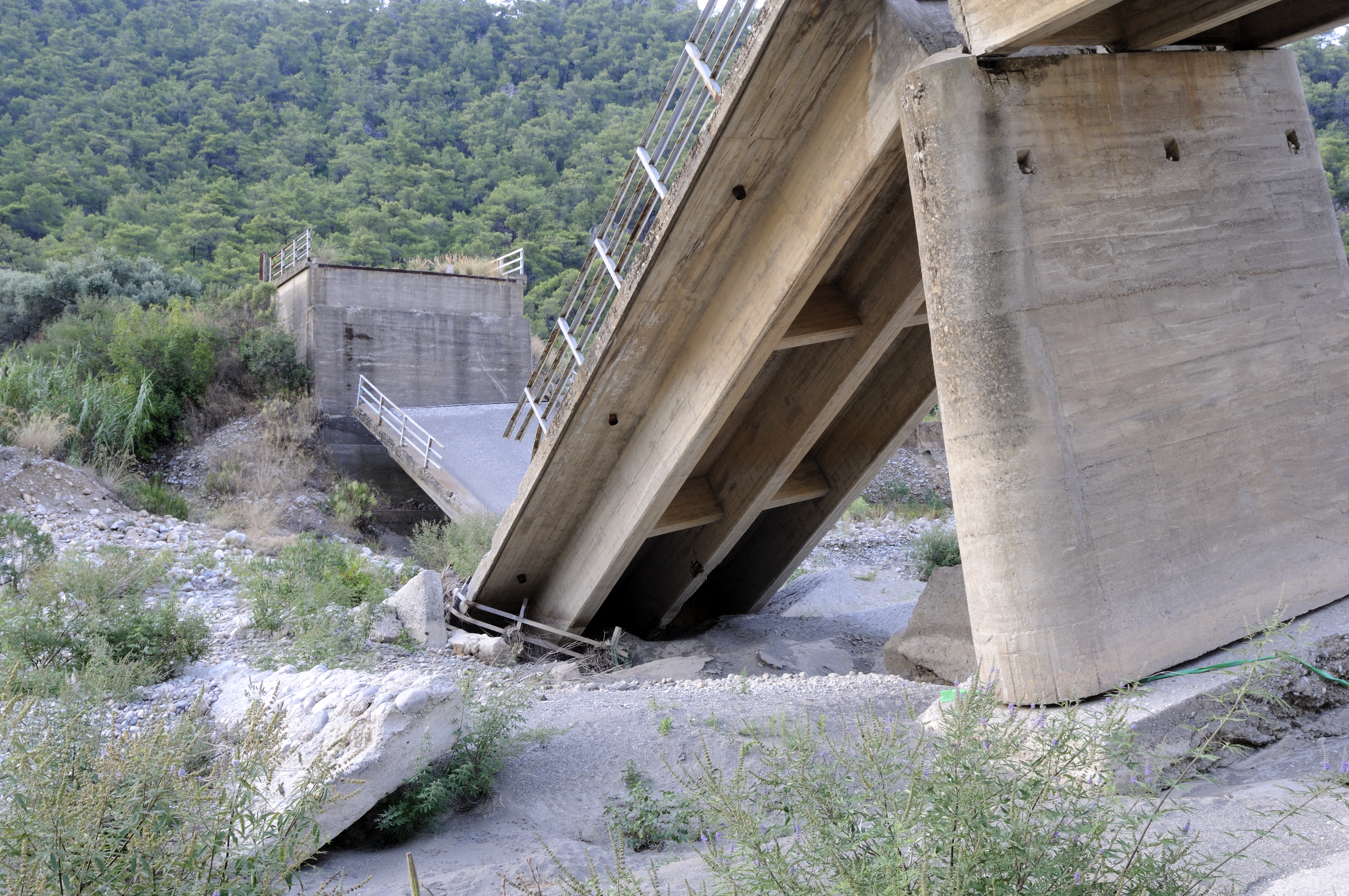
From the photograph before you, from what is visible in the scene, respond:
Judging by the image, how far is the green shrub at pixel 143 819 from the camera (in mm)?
2275

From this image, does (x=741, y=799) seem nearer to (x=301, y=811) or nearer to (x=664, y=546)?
(x=301, y=811)

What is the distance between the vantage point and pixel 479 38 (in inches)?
2761

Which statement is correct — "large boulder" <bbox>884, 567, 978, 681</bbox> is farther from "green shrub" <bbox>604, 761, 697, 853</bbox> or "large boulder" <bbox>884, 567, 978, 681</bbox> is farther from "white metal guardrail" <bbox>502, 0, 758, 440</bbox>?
"white metal guardrail" <bbox>502, 0, 758, 440</bbox>

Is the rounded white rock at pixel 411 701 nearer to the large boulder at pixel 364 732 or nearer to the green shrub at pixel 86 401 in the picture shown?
the large boulder at pixel 364 732

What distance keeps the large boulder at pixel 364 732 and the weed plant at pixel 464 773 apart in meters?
0.07

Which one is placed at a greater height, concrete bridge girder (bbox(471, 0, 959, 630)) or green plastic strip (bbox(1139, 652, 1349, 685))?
concrete bridge girder (bbox(471, 0, 959, 630))

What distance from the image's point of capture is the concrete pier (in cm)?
412

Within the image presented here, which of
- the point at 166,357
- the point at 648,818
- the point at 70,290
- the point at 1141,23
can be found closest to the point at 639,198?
the point at 1141,23

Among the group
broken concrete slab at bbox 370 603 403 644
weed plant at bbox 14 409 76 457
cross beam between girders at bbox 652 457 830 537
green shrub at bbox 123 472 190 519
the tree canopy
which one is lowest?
broken concrete slab at bbox 370 603 403 644

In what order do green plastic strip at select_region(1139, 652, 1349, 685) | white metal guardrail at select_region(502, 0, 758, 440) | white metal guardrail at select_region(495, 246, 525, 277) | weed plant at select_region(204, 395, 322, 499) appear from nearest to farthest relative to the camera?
green plastic strip at select_region(1139, 652, 1349, 685), white metal guardrail at select_region(502, 0, 758, 440), weed plant at select_region(204, 395, 322, 499), white metal guardrail at select_region(495, 246, 525, 277)

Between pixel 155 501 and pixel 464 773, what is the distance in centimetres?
1214

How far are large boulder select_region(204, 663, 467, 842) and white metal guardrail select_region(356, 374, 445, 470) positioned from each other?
1201 centimetres

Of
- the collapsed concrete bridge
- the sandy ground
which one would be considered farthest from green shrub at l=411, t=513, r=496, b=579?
the collapsed concrete bridge

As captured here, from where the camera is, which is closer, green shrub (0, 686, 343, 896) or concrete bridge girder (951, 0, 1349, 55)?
green shrub (0, 686, 343, 896)
